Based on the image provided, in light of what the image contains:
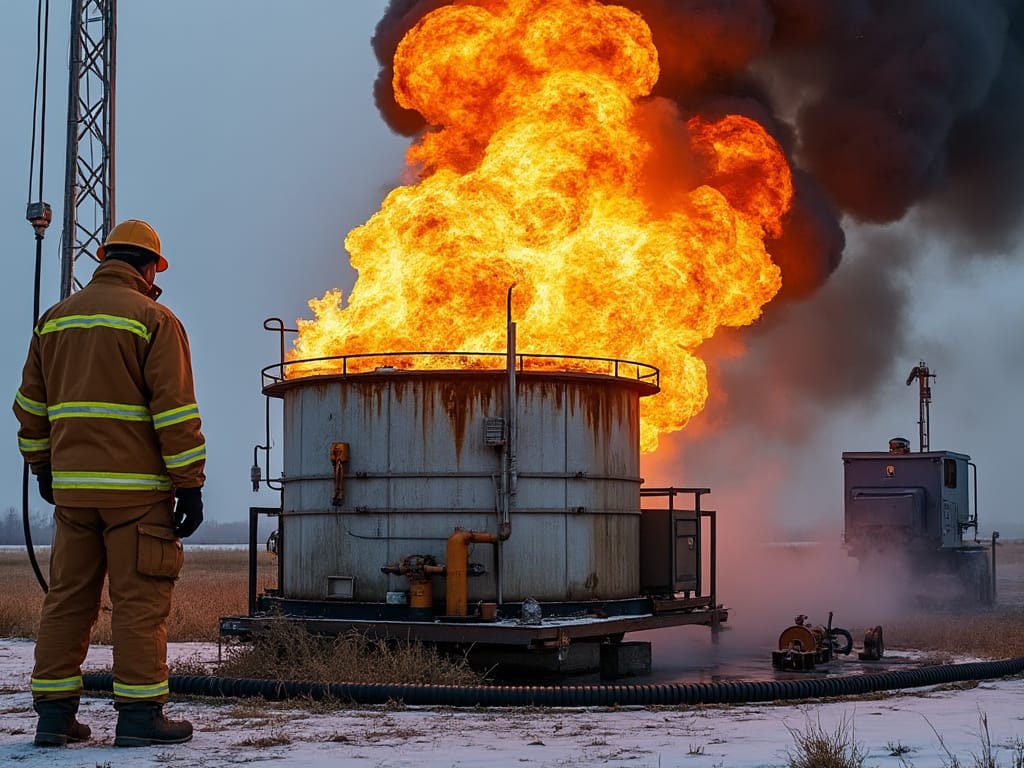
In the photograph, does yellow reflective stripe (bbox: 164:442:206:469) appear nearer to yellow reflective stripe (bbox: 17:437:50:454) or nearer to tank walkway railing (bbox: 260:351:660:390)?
yellow reflective stripe (bbox: 17:437:50:454)

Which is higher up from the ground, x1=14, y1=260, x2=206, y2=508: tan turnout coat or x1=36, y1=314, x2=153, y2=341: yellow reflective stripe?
x1=36, y1=314, x2=153, y2=341: yellow reflective stripe

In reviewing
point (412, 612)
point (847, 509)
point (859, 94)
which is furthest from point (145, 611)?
point (847, 509)

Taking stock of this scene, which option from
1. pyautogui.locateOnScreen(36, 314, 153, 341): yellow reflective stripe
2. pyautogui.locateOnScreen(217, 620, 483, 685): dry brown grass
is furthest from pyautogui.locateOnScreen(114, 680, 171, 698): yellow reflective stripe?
pyautogui.locateOnScreen(217, 620, 483, 685): dry brown grass

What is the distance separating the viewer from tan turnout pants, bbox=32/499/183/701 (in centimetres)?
859

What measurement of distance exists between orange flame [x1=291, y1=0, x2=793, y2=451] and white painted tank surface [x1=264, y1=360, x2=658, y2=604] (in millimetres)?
1137

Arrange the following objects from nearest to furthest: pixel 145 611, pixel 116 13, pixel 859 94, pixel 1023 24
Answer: pixel 145 611
pixel 116 13
pixel 859 94
pixel 1023 24

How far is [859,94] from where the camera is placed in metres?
24.9

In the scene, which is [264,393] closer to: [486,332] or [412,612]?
[486,332]

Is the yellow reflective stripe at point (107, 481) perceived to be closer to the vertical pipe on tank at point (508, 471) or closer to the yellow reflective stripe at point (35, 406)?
the yellow reflective stripe at point (35, 406)

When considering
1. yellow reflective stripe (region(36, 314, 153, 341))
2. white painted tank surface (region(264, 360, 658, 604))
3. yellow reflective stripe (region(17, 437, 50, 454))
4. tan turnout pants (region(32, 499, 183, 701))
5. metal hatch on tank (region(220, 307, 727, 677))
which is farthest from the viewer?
white painted tank surface (region(264, 360, 658, 604))

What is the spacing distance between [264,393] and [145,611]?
7784 mm

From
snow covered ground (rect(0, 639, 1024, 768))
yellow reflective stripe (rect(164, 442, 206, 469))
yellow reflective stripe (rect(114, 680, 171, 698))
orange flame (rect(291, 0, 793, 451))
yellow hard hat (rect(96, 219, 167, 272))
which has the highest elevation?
orange flame (rect(291, 0, 793, 451))

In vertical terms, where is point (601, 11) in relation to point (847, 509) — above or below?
above

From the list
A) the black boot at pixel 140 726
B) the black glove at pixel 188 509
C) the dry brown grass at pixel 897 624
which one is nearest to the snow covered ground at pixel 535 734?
the black boot at pixel 140 726
